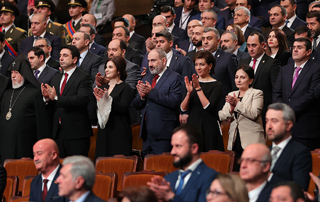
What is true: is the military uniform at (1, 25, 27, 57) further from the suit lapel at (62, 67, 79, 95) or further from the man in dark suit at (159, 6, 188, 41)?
the suit lapel at (62, 67, 79, 95)

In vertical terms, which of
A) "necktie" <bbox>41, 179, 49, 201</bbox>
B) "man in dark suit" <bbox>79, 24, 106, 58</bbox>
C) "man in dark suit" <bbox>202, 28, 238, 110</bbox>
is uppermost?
"man in dark suit" <bbox>79, 24, 106, 58</bbox>

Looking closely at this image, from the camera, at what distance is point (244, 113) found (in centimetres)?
566

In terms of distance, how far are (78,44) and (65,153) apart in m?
1.72

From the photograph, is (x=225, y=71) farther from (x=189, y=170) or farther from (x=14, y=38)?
(x=14, y=38)

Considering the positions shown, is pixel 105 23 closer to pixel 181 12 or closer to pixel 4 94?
pixel 181 12

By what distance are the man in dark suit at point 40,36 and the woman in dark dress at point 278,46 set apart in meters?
2.98

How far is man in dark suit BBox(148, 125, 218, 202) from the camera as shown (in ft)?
13.7

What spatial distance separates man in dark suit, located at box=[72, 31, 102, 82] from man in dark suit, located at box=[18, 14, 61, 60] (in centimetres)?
87

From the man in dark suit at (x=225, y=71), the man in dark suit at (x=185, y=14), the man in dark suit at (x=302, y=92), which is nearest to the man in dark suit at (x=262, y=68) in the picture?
the man in dark suit at (x=225, y=71)

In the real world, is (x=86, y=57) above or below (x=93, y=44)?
below

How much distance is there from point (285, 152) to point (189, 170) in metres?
0.66

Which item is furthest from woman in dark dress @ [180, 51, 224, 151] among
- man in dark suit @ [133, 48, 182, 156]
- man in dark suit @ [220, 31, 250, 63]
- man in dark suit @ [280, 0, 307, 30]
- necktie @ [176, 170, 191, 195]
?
man in dark suit @ [280, 0, 307, 30]

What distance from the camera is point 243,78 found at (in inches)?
231

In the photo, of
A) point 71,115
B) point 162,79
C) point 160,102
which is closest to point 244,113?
point 160,102
